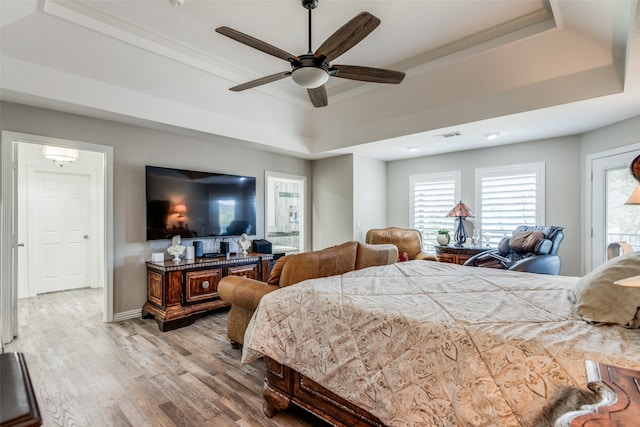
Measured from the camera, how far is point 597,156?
4086 millimetres

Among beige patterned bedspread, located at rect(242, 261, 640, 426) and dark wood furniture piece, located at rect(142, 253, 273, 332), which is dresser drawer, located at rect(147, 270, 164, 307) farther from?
beige patterned bedspread, located at rect(242, 261, 640, 426)

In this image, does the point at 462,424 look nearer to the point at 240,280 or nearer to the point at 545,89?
the point at 240,280

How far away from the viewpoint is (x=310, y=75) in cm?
241

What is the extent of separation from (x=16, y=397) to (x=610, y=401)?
1.38 meters

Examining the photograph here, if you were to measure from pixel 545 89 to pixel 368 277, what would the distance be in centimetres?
280

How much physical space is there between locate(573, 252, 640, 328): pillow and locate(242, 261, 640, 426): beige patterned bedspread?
0.05 m

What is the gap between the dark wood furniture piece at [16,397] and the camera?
600 mm

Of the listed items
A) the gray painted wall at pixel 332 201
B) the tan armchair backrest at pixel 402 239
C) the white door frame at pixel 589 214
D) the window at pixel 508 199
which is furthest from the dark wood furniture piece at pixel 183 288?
the white door frame at pixel 589 214

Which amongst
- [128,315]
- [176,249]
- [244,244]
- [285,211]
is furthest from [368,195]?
[128,315]

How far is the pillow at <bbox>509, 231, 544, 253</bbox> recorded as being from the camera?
3.83 m

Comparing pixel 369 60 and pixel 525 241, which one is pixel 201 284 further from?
pixel 525 241

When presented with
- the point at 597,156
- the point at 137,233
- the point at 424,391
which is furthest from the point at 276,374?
the point at 597,156

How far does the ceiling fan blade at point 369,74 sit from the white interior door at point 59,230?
5.64 metres

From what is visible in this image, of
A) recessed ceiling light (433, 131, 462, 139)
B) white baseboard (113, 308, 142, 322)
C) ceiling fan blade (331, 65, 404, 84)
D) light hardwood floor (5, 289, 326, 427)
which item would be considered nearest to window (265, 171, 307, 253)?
light hardwood floor (5, 289, 326, 427)
